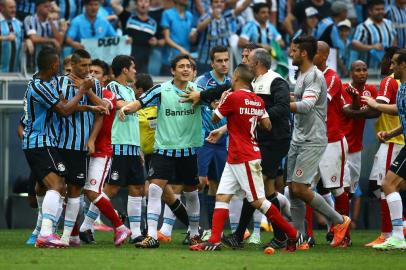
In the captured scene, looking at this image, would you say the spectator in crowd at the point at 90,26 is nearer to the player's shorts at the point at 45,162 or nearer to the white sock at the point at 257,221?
the white sock at the point at 257,221

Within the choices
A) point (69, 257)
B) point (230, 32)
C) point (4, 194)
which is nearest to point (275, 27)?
point (230, 32)

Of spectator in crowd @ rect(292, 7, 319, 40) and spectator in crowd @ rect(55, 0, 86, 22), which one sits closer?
spectator in crowd @ rect(55, 0, 86, 22)

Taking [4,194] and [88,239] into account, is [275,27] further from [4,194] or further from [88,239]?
[88,239]

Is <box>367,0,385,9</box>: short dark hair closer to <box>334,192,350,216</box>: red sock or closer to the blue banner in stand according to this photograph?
the blue banner in stand

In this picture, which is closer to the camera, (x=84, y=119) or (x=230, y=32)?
(x=84, y=119)

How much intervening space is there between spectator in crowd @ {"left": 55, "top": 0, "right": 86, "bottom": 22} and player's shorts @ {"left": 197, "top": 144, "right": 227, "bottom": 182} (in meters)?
5.99

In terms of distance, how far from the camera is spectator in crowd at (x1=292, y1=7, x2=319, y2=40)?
22312mm

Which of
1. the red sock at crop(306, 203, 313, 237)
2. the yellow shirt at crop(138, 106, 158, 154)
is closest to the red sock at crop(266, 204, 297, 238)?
the red sock at crop(306, 203, 313, 237)

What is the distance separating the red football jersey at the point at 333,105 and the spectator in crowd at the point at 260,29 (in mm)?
5603

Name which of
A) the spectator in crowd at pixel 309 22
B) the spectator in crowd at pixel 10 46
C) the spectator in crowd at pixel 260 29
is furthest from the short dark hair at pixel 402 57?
the spectator in crowd at pixel 309 22

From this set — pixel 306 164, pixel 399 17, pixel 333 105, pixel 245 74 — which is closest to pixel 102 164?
pixel 245 74

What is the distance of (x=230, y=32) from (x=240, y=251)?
27.0ft

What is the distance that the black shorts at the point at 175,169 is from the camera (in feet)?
48.6

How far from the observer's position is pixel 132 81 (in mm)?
16328
